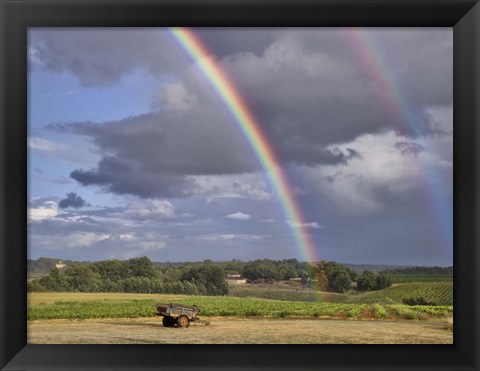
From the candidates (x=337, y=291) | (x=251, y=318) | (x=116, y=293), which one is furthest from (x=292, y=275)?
(x=116, y=293)

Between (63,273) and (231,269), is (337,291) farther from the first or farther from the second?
(63,273)

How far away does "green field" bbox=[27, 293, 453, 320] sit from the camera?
21.5ft

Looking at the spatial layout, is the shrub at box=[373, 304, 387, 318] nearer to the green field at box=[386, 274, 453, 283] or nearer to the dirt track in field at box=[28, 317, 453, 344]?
the dirt track in field at box=[28, 317, 453, 344]

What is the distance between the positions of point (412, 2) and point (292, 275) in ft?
20.5

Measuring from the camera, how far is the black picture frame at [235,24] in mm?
2121

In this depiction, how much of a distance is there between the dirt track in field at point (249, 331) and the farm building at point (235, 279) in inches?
45.3

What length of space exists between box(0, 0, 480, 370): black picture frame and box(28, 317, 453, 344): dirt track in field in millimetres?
2377

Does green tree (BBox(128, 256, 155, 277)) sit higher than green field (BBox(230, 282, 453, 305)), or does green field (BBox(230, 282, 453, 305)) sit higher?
green tree (BBox(128, 256, 155, 277))

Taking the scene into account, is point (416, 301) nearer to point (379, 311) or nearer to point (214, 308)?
point (379, 311)

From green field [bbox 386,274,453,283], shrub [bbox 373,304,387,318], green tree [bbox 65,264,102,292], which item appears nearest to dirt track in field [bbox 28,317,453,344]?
shrub [bbox 373,304,387,318]

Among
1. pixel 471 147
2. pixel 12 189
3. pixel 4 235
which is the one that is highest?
pixel 471 147

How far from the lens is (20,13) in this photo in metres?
2.14

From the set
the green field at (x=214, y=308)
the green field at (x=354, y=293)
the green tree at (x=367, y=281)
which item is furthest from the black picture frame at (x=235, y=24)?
the green tree at (x=367, y=281)

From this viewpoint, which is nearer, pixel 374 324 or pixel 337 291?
pixel 374 324
